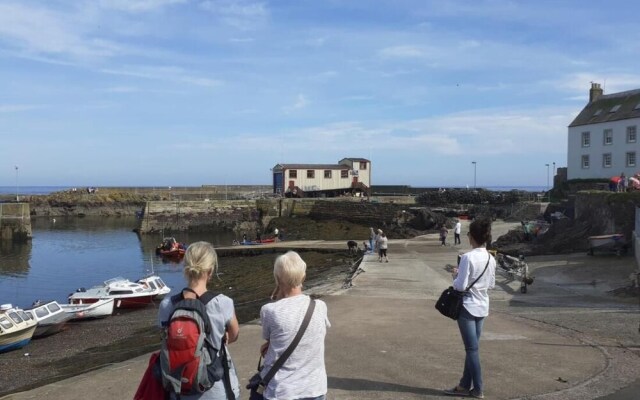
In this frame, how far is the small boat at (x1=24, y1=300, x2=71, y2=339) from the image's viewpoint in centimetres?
1846

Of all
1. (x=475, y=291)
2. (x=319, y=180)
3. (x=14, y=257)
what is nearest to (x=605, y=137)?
(x=319, y=180)

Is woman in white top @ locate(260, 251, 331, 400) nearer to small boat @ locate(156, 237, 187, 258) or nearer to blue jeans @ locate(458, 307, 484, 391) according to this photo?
blue jeans @ locate(458, 307, 484, 391)

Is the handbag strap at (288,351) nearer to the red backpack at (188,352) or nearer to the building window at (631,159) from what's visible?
the red backpack at (188,352)

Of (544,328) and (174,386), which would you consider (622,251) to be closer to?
(544,328)

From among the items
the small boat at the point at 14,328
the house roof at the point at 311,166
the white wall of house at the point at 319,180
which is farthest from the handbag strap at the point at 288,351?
the house roof at the point at 311,166

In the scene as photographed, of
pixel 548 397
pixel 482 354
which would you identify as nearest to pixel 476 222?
pixel 548 397

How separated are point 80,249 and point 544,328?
143 ft

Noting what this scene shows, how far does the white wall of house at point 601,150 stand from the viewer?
1746 inches

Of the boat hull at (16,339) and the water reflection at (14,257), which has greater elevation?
the boat hull at (16,339)

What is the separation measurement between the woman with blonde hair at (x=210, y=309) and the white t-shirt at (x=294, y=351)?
245 millimetres

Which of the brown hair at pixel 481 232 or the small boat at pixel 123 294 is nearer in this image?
the brown hair at pixel 481 232

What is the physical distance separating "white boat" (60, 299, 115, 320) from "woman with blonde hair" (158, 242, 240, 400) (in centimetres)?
1781

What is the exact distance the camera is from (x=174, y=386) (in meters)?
3.63

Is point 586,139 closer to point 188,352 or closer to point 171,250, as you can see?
point 171,250
